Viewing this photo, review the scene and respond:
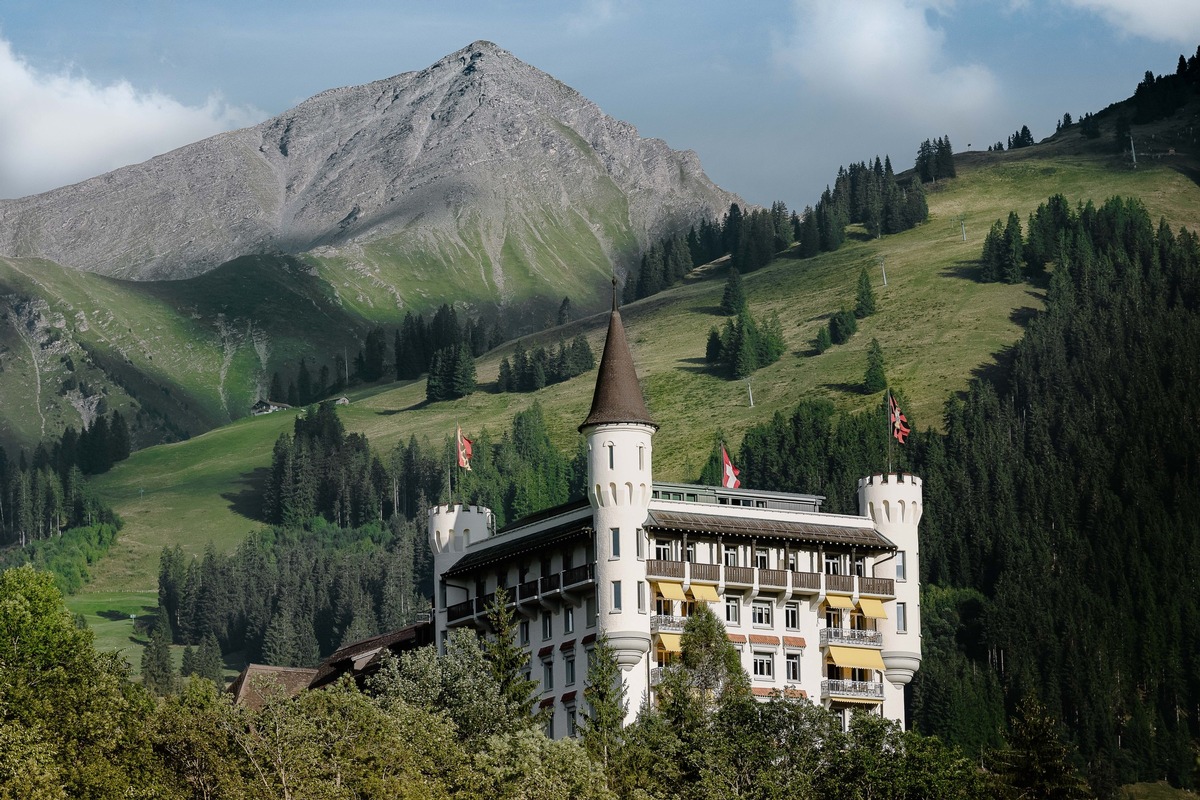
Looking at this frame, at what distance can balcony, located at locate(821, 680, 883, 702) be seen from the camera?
→ 125188 mm

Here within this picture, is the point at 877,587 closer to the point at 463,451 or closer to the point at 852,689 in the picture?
the point at 852,689

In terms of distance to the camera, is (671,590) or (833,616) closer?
(671,590)

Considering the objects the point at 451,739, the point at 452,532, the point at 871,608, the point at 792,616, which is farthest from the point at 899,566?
the point at 451,739

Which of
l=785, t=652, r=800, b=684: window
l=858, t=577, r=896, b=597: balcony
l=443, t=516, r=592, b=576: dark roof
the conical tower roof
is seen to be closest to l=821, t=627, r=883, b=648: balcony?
l=785, t=652, r=800, b=684: window

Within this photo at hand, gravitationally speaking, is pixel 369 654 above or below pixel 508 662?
above

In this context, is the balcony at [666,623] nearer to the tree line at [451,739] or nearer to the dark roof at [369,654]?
the tree line at [451,739]

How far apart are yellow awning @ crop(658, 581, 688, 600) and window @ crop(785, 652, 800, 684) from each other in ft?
25.0

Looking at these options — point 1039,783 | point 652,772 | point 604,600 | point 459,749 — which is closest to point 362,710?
point 459,749

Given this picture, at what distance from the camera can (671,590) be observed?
12225 cm

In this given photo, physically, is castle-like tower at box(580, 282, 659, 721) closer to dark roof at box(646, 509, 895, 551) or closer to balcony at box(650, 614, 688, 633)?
balcony at box(650, 614, 688, 633)

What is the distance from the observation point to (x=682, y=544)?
12444 cm

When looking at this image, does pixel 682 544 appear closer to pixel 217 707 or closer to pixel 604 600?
pixel 604 600

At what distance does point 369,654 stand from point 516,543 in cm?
1749

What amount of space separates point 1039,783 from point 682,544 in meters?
23.5
